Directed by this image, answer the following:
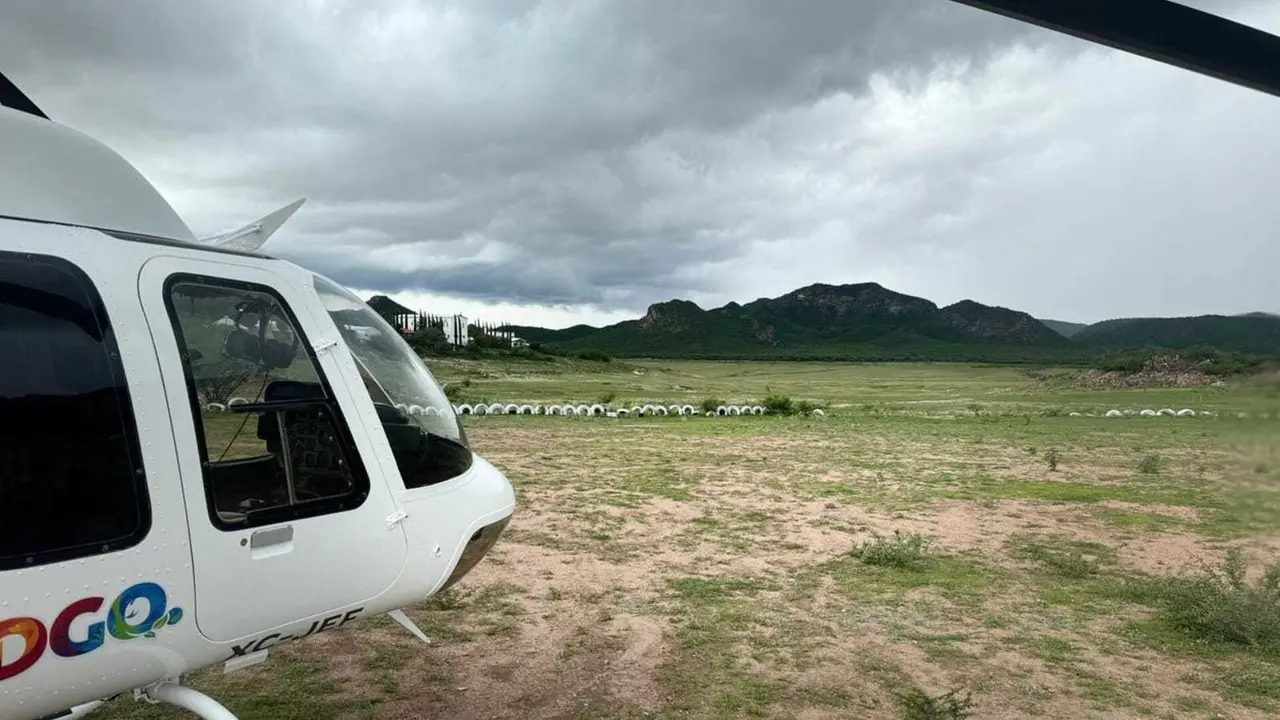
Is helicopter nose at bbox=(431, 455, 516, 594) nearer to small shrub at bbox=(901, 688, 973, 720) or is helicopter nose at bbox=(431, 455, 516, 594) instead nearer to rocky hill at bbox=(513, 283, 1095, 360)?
small shrub at bbox=(901, 688, 973, 720)

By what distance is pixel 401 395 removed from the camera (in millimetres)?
4234

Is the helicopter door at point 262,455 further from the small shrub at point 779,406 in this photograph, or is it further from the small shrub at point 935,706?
the small shrub at point 779,406

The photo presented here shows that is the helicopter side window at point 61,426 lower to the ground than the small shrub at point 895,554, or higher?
higher

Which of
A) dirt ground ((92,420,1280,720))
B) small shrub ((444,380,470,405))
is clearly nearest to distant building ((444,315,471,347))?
small shrub ((444,380,470,405))

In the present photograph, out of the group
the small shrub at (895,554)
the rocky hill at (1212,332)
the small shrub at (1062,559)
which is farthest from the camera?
the small shrub at (895,554)

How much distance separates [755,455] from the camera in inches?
771

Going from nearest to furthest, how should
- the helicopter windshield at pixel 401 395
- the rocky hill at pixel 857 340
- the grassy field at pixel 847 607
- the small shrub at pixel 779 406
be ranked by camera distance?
the helicopter windshield at pixel 401 395
the grassy field at pixel 847 607
the small shrub at pixel 779 406
the rocky hill at pixel 857 340

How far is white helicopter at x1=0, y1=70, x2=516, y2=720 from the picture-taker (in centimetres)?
272

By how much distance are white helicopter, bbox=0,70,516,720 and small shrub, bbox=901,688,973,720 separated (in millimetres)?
3392

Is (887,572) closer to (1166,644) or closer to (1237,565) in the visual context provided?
(1166,644)

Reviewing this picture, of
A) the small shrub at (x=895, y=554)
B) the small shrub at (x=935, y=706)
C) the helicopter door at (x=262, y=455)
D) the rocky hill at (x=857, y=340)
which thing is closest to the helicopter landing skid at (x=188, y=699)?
the helicopter door at (x=262, y=455)

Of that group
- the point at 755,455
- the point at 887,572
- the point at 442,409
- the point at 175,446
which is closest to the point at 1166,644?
the point at 887,572

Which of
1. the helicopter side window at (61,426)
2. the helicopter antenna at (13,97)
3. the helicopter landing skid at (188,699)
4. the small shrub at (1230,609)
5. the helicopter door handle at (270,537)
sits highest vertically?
the helicopter antenna at (13,97)

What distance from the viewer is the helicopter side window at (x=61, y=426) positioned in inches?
104
